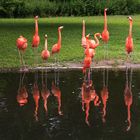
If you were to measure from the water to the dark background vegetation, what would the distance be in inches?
775

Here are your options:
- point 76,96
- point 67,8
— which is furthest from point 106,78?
point 67,8

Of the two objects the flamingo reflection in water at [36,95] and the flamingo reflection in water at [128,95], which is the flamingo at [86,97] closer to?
the flamingo reflection in water at [128,95]

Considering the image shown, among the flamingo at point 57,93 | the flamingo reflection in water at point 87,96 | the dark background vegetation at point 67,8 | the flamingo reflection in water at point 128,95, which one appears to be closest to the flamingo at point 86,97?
the flamingo reflection in water at point 87,96

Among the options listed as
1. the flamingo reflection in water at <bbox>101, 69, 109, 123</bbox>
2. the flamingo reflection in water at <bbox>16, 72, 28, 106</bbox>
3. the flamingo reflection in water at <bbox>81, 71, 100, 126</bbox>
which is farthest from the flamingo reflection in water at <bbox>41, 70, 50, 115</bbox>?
the flamingo reflection in water at <bbox>101, 69, 109, 123</bbox>

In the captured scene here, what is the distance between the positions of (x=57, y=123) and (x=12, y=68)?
5.61 metres

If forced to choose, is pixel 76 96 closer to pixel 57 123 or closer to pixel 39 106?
pixel 39 106

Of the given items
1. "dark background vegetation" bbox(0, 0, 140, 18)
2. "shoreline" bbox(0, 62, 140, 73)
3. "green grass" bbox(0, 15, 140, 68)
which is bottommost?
"shoreline" bbox(0, 62, 140, 73)

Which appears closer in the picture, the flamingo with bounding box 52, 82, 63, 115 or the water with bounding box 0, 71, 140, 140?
the water with bounding box 0, 71, 140, 140

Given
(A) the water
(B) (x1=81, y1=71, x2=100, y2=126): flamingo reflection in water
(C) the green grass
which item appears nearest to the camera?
(A) the water

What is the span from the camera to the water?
26.3 feet

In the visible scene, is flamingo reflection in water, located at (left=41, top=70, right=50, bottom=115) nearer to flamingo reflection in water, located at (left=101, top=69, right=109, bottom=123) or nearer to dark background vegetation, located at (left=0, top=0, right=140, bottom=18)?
flamingo reflection in water, located at (left=101, top=69, right=109, bottom=123)

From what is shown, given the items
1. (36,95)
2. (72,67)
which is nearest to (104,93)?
(36,95)

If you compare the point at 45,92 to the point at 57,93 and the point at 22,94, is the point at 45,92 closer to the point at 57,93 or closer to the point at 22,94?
the point at 57,93

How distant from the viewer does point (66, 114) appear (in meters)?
9.15
